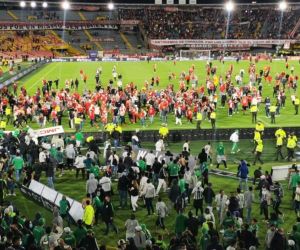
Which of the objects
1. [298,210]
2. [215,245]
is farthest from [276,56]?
[215,245]

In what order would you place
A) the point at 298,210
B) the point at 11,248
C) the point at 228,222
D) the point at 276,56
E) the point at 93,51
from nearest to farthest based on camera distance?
1. the point at 11,248
2. the point at 228,222
3. the point at 298,210
4. the point at 276,56
5. the point at 93,51

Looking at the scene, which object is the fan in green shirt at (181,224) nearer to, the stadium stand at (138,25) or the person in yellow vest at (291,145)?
the person in yellow vest at (291,145)

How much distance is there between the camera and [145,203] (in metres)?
18.7

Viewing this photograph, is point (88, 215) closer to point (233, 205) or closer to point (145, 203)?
point (145, 203)

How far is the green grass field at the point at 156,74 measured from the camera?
1293 inches

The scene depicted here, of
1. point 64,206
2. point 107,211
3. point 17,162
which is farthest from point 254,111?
point 64,206

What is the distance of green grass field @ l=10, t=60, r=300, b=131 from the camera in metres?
32.8

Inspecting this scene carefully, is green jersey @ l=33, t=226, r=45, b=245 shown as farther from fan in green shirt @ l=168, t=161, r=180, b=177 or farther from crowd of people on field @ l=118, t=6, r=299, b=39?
crowd of people on field @ l=118, t=6, r=299, b=39

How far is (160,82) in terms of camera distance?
49562mm

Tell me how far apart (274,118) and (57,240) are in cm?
2146

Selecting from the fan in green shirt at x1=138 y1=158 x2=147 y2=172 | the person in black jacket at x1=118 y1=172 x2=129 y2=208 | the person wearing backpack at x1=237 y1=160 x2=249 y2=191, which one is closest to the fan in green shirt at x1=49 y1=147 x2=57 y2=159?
the fan in green shirt at x1=138 y1=158 x2=147 y2=172

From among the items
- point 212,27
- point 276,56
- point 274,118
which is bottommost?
point 274,118

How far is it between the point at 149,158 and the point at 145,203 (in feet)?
8.67

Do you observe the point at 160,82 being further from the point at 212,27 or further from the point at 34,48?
the point at 212,27
